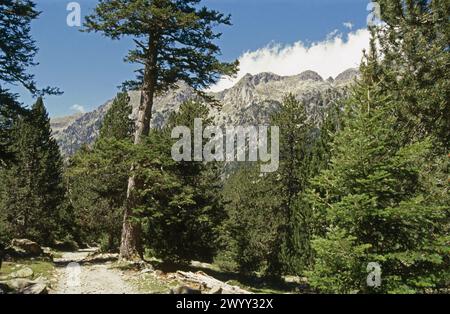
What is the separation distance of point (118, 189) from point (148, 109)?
6863mm

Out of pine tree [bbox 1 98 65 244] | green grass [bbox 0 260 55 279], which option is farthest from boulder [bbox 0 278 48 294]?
pine tree [bbox 1 98 65 244]

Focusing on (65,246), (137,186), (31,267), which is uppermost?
(137,186)

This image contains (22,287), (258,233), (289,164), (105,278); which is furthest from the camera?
(289,164)

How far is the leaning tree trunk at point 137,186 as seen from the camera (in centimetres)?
1628

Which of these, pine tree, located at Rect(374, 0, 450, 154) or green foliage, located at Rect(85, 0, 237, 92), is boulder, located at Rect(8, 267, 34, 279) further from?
pine tree, located at Rect(374, 0, 450, 154)

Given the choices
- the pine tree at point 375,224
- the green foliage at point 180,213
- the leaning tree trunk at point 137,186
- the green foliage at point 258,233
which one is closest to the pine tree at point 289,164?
the green foliage at point 258,233

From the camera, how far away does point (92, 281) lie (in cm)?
1282

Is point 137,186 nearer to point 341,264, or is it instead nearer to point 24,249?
point 24,249

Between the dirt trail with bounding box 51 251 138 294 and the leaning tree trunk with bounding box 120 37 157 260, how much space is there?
1268 millimetres

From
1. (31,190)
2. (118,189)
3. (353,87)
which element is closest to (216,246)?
(118,189)

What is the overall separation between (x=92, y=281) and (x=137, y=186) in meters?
4.83

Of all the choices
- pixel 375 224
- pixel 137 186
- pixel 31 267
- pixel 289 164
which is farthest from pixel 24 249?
pixel 289 164

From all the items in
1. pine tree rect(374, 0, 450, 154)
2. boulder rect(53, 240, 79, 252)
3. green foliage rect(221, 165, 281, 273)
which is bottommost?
boulder rect(53, 240, 79, 252)

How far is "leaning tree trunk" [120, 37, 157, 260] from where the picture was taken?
641 inches
